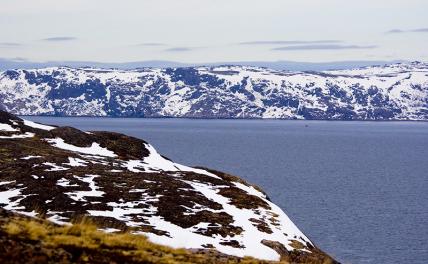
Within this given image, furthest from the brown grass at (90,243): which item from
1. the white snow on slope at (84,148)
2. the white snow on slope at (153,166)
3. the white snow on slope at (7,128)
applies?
the white snow on slope at (7,128)

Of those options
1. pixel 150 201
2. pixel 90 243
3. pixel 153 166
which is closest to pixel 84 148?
pixel 153 166

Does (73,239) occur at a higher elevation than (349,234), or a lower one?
higher

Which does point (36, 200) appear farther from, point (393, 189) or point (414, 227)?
point (393, 189)

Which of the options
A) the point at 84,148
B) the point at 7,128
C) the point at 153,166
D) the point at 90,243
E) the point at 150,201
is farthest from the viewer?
the point at 7,128

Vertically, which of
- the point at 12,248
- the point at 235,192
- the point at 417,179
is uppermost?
the point at 12,248

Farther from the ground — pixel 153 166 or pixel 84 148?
pixel 84 148

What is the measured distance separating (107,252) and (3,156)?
171 feet

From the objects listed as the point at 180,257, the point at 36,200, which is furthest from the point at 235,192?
the point at 180,257

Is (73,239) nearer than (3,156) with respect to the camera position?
→ Yes

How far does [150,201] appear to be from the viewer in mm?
55656

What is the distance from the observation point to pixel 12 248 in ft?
61.5

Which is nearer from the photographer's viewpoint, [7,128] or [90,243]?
[90,243]

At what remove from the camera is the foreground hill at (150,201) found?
47000 mm

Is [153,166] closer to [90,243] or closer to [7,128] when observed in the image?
[7,128]
